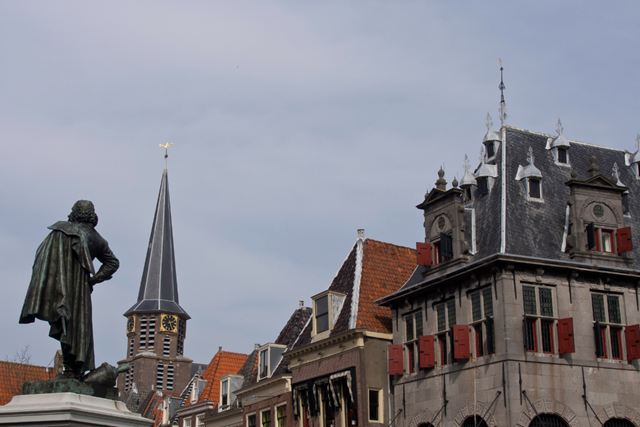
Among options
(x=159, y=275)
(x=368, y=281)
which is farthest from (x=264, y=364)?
(x=159, y=275)

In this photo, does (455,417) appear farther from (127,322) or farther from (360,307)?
(127,322)

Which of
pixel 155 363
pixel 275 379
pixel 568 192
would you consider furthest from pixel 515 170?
pixel 155 363

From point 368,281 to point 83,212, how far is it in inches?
894

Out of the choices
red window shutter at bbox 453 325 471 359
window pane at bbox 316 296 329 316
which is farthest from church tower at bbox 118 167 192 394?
red window shutter at bbox 453 325 471 359

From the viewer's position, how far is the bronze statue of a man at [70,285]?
934 centimetres

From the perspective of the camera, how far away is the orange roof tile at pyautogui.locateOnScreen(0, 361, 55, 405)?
5134 cm

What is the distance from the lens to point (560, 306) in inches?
933

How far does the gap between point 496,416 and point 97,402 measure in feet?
52.9

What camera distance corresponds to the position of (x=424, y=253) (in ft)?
89.4

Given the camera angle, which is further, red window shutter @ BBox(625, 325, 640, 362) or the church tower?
the church tower

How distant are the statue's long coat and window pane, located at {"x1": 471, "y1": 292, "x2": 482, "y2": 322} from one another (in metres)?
16.5

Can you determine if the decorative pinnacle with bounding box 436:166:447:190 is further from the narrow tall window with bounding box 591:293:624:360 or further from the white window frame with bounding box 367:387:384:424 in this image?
the white window frame with bounding box 367:387:384:424

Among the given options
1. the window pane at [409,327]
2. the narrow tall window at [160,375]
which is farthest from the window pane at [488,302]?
the narrow tall window at [160,375]

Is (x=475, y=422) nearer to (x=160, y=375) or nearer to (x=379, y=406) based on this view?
(x=379, y=406)
